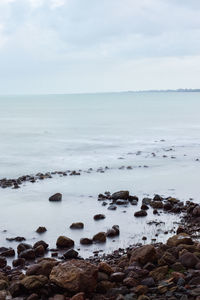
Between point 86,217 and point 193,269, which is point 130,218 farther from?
point 193,269

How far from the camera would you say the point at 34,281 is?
37.0ft

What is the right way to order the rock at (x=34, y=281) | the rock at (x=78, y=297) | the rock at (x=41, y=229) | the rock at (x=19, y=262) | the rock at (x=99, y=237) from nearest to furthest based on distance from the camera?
1. the rock at (x=78, y=297)
2. the rock at (x=34, y=281)
3. the rock at (x=19, y=262)
4. the rock at (x=99, y=237)
5. the rock at (x=41, y=229)

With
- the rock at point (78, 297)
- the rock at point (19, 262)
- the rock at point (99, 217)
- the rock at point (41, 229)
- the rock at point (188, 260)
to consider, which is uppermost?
the rock at point (188, 260)

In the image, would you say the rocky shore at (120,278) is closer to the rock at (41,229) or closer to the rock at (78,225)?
the rock at (41,229)

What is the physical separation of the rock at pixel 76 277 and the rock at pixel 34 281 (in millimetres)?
283

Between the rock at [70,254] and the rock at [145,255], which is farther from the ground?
the rock at [145,255]

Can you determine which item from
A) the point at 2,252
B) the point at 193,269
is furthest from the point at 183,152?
the point at 193,269

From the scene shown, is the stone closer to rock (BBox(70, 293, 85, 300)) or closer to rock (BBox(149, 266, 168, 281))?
rock (BBox(149, 266, 168, 281))

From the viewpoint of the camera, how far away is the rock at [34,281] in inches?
441

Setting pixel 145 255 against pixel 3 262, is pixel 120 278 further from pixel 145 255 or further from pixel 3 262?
pixel 3 262

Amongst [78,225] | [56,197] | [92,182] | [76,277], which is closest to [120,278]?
[76,277]

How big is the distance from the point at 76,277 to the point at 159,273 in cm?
226

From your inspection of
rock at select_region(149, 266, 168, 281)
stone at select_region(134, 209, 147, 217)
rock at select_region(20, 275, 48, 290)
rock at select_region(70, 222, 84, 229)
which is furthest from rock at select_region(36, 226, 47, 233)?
rock at select_region(149, 266, 168, 281)

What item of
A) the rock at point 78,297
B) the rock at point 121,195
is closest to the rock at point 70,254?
the rock at point 78,297
